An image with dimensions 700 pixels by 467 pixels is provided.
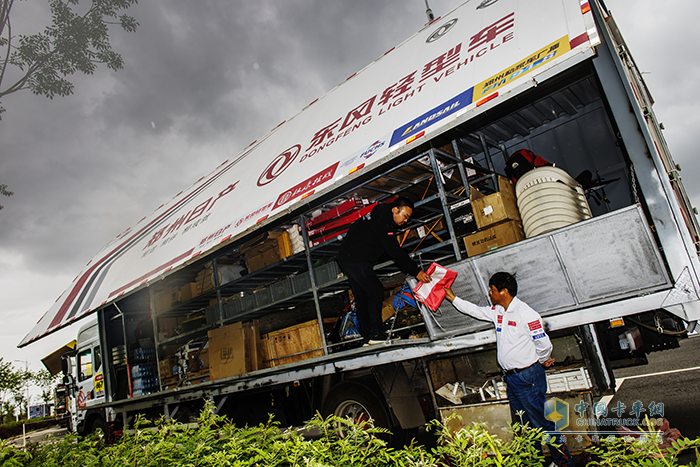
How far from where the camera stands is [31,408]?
39.8m

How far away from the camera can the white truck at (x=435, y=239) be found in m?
3.35

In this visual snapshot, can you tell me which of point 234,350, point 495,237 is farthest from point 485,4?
point 234,350

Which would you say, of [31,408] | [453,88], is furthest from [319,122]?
[31,408]

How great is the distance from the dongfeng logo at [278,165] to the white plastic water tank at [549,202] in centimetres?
353

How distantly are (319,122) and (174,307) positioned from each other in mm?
4707

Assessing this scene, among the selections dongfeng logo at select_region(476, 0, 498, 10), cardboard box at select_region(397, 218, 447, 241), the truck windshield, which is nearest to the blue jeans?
cardboard box at select_region(397, 218, 447, 241)

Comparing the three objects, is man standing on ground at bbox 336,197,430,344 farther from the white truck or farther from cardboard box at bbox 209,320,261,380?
cardboard box at bbox 209,320,261,380

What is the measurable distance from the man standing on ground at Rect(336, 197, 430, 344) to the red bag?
80cm

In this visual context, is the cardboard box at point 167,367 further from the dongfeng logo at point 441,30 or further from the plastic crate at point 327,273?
the dongfeng logo at point 441,30

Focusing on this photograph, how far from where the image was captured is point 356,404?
5.02 meters

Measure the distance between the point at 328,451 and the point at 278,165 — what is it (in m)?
5.28

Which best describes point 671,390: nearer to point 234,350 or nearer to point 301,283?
point 301,283

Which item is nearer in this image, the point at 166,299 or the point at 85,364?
the point at 166,299

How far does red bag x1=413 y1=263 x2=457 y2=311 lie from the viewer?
4055mm
